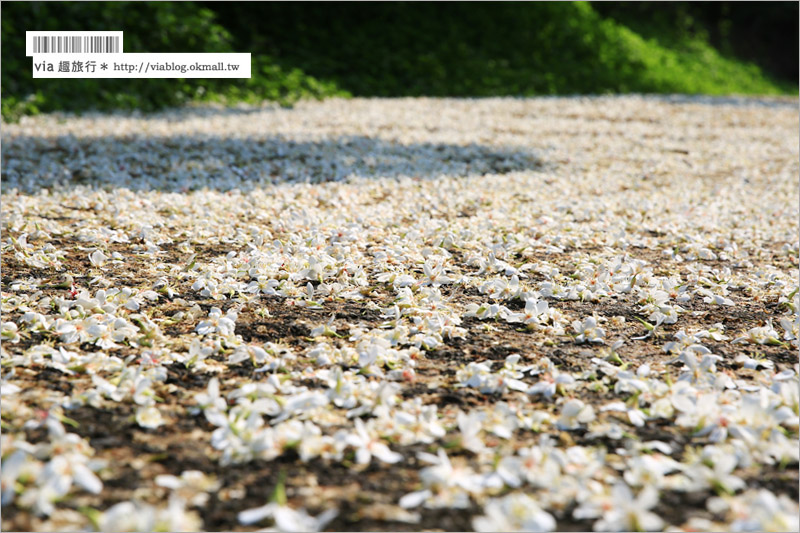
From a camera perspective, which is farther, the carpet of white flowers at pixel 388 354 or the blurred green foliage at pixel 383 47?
the blurred green foliage at pixel 383 47

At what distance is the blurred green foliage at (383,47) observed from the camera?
14.2 m

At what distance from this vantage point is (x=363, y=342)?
11.4ft

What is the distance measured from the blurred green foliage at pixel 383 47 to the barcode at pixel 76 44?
5.04m

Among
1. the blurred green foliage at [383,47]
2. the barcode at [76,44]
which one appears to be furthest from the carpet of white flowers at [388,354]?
the blurred green foliage at [383,47]

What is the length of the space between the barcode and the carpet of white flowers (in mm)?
1430

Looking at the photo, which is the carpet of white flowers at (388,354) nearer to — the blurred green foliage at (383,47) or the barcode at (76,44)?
the barcode at (76,44)

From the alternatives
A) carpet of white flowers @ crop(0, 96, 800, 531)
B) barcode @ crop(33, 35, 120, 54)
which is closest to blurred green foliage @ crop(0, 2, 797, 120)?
barcode @ crop(33, 35, 120, 54)

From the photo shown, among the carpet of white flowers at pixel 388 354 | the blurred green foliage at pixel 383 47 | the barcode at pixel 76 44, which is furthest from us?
the blurred green foliage at pixel 383 47

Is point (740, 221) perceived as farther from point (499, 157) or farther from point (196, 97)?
point (196, 97)

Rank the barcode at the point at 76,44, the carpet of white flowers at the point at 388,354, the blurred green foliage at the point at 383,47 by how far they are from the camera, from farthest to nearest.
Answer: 1. the blurred green foliage at the point at 383,47
2. the barcode at the point at 76,44
3. the carpet of white flowers at the point at 388,354

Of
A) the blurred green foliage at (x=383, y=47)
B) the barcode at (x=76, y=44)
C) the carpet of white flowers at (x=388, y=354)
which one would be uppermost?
the blurred green foliage at (x=383, y=47)

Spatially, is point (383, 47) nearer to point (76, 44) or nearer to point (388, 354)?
point (76, 44)

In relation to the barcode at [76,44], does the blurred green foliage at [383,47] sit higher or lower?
higher

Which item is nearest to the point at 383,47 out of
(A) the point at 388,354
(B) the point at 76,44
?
(B) the point at 76,44
